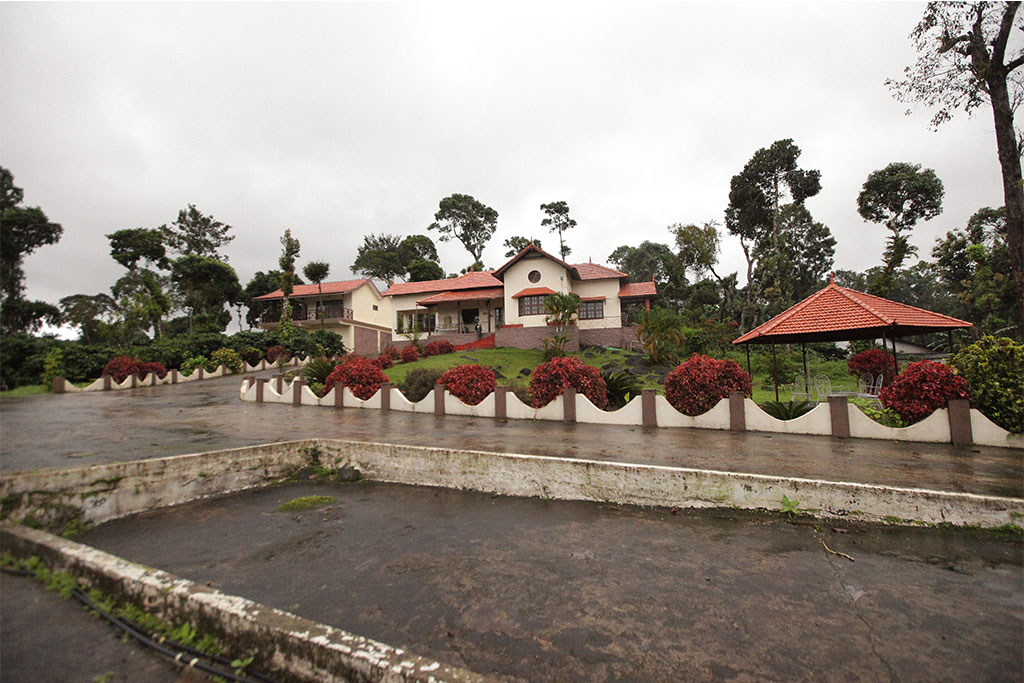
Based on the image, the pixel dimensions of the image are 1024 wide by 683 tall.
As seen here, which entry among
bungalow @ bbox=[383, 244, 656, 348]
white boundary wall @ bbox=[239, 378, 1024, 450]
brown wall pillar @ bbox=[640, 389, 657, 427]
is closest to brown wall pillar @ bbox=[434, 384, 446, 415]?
white boundary wall @ bbox=[239, 378, 1024, 450]

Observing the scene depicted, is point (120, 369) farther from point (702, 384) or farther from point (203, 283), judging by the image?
point (702, 384)

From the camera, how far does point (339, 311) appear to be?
126 ft

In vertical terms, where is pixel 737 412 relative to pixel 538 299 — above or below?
below

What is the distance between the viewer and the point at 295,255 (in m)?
32.8

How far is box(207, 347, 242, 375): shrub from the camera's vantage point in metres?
26.8

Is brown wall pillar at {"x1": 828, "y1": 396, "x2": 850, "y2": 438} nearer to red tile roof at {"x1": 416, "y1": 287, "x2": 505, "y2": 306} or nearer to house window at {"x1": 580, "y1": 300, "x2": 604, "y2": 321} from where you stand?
house window at {"x1": 580, "y1": 300, "x2": 604, "y2": 321}

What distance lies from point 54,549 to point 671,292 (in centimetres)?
5398

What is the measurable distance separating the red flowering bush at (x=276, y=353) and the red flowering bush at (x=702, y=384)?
88.0 feet

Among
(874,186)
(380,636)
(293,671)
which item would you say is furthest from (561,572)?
(874,186)

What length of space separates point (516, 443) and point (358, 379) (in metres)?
8.44

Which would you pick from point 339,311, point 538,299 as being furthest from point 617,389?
point 339,311

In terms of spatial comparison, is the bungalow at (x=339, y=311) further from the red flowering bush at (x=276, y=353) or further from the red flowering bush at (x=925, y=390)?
the red flowering bush at (x=925, y=390)

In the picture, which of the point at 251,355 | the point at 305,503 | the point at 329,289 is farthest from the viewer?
the point at 329,289

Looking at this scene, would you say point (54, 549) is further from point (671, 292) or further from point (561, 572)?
point (671, 292)
